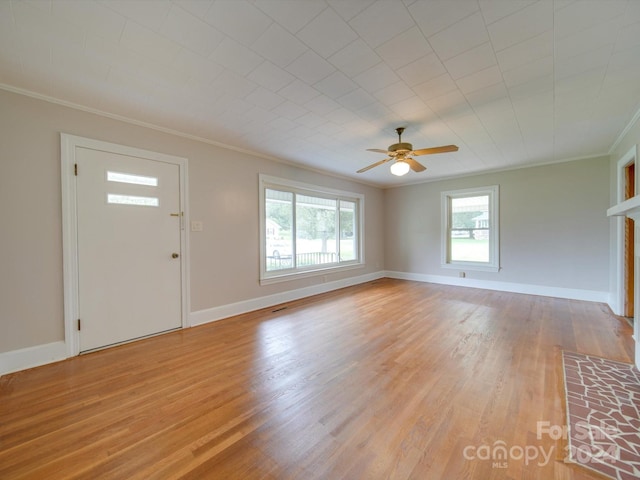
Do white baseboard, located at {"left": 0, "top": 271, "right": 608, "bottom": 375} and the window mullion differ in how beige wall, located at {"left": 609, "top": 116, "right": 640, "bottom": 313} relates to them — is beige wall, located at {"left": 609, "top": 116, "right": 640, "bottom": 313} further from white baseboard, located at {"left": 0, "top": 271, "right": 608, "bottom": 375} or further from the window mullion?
the window mullion

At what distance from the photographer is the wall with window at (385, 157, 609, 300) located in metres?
4.50

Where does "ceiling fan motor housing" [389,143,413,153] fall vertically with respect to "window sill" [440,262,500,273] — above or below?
above

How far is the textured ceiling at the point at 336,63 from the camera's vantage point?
1559 mm

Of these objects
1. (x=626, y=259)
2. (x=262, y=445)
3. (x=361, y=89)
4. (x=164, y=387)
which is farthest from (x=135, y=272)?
(x=626, y=259)

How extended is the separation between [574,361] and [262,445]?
2894 mm

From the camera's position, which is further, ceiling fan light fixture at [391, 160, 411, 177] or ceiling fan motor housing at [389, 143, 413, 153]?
ceiling fan light fixture at [391, 160, 411, 177]

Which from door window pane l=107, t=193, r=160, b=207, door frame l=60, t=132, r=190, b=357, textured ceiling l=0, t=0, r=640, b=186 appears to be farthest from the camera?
door window pane l=107, t=193, r=160, b=207

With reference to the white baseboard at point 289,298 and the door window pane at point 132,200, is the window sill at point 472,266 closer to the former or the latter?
the white baseboard at point 289,298

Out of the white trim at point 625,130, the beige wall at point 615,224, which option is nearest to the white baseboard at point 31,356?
the white trim at point 625,130

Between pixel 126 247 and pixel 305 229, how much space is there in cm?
302

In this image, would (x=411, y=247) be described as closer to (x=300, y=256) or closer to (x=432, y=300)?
(x=432, y=300)

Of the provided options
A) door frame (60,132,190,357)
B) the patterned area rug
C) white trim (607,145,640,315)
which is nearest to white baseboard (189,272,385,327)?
door frame (60,132,190,357)

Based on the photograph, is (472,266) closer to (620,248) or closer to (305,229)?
(620,248)

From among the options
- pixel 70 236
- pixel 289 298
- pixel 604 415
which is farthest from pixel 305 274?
pixel 604 415
